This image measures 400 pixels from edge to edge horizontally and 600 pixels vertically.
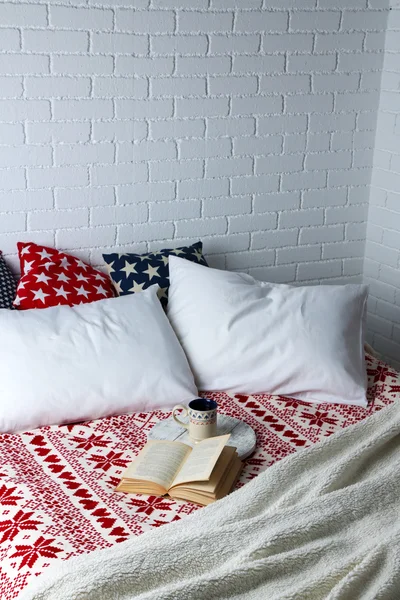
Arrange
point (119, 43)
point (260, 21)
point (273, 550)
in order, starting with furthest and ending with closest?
point (260, 21), point (119, 43), point (273, 550)

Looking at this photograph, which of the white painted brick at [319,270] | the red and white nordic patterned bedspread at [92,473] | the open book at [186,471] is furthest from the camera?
the white painted brick at [319,270]

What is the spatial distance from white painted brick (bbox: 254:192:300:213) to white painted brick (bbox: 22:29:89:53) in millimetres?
943

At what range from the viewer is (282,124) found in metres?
3.29

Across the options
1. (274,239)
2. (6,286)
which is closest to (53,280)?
(6,286)

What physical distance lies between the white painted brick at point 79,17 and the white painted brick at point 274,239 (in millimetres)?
1047

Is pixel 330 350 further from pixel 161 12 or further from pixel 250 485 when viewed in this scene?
pixel 161 12

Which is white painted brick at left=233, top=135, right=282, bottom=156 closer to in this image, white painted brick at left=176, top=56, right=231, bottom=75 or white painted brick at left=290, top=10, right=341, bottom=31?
white painted brick at left=176, top=56, right=231, bottom=75

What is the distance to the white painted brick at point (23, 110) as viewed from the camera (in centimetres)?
279

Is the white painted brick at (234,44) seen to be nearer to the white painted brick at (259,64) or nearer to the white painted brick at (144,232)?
the white painted brick at (259,64)

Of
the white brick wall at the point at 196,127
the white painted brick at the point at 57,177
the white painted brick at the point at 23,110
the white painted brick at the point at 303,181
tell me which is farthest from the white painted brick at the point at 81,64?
the white painted brick at the point at 303,181

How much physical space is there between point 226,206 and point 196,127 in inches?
13.7

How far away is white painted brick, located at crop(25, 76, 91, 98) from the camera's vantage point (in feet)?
9.21

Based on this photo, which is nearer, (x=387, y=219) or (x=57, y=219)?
(x=57, y=219)

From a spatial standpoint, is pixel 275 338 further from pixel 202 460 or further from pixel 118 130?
pixel 118 130
